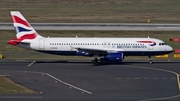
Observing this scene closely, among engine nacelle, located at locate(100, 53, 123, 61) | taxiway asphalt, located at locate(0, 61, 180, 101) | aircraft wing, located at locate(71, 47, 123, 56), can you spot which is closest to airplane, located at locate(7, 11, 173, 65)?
aircraft wing, located at locate(71, 47, 123, 56)

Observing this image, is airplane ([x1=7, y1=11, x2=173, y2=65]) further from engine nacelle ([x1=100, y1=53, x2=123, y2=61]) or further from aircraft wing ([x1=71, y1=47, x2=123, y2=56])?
engine nacelle ([x1=100, y1=53, x2=123, y2=61])

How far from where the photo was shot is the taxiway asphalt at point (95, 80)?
45.4 m

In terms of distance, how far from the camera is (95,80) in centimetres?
5472

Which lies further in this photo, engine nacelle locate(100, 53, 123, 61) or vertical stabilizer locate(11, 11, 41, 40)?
vertical stabilizer locate(11, 11, 41, 40)

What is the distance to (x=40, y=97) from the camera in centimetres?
4462

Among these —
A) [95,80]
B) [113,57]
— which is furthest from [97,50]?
[95,80]

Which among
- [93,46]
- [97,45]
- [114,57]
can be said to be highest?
[97,45]

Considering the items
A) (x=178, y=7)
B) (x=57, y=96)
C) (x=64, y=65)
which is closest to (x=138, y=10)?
(x=178, y=7)

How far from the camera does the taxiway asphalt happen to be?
45.4 meters

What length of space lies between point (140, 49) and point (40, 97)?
2611 cm

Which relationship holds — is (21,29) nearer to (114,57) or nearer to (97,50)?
(97,50)

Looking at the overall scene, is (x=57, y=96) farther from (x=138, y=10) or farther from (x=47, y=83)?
(x=138, y=10)

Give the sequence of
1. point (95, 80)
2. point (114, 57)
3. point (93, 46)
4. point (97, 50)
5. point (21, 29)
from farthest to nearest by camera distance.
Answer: point (21, 29)
point (93, 46)
point (97, 50)
point (114, 57)
point (95, 80)

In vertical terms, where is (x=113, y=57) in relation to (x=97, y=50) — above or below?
below
